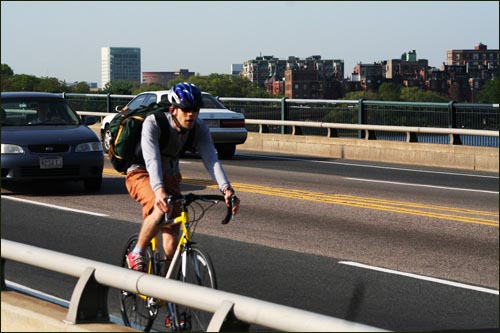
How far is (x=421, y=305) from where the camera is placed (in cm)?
900

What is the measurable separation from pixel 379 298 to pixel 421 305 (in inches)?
16.3

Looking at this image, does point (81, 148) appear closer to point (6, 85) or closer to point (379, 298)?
point (379, 298)

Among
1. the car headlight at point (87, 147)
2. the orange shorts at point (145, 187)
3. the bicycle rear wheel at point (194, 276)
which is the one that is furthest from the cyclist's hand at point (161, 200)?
the car headlight at point (87, 147)

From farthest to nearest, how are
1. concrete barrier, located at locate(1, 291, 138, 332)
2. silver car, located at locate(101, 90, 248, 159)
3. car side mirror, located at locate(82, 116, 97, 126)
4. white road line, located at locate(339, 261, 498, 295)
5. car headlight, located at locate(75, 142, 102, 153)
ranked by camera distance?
silver car, located at locate(101, 90, 248, 159) < car headlight, located at locate(75, 142, 102, 153) < car side mirror, located at locate(82, 116, 97, 126) < white road line, located at locate(339, 261, 498, 295) < concrete barrier, located at locate(1, 291, 138, 332)

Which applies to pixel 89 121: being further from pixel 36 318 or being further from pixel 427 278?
pixel 36 318

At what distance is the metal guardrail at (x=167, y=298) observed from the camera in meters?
5.00

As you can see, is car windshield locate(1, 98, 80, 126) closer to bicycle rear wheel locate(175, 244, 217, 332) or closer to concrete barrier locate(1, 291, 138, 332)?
bicycle rear wheel locate(175, 244, 217, 332)

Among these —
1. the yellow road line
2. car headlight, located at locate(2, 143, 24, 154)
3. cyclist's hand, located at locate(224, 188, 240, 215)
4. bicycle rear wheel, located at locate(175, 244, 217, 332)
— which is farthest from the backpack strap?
car headlight, located at locate(2, 143, 24, 154)

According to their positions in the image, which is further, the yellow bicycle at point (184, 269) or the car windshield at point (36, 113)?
the car windshield at point (36, 113)

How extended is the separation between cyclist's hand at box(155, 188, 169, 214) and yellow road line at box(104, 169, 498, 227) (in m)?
7.85

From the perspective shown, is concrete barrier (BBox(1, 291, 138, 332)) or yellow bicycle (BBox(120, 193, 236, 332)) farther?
yellow bicycle (BBox(120, 193, 236, 332))

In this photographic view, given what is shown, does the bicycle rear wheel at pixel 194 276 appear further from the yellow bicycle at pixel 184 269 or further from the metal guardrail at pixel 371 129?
the metal guardrail at pixel 371 129

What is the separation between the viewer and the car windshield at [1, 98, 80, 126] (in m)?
17.8

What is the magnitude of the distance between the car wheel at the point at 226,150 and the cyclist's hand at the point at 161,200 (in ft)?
62.0
